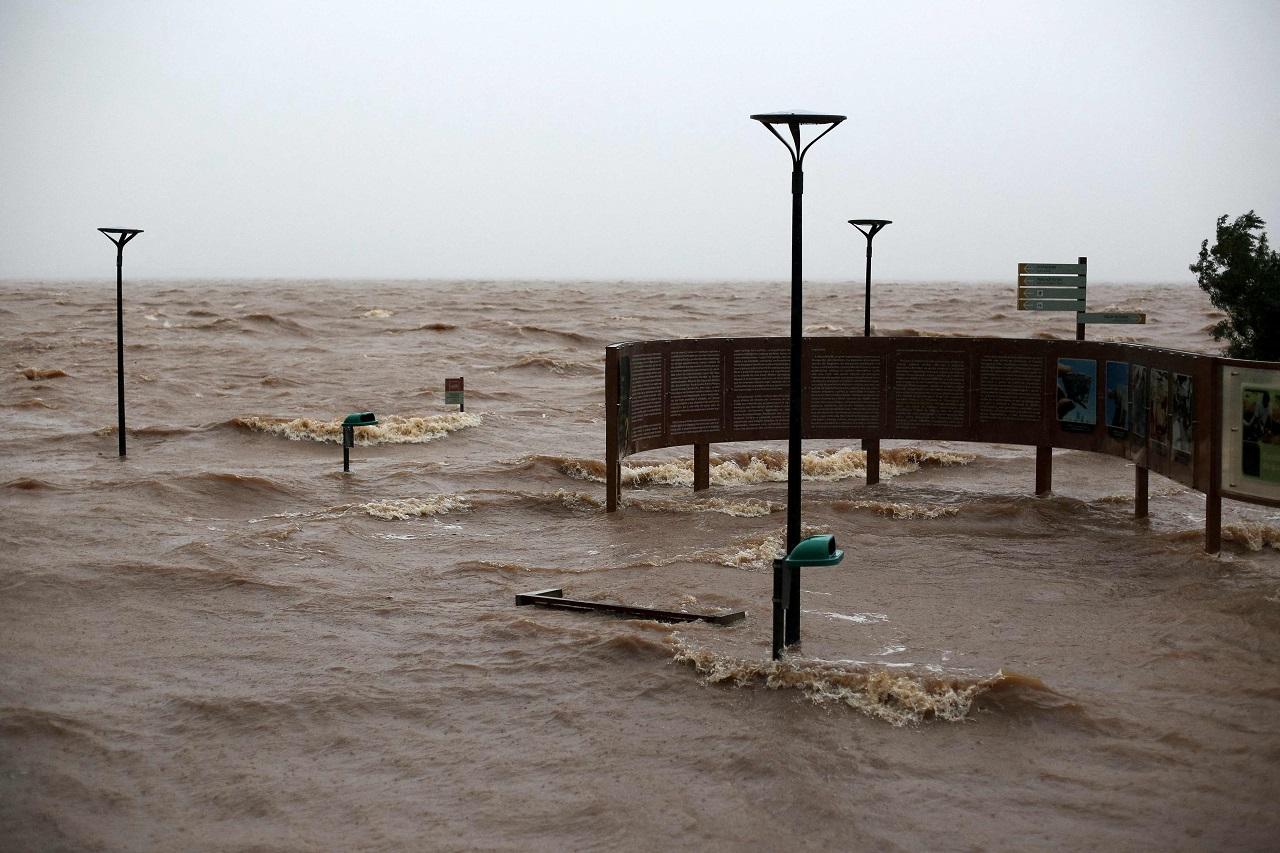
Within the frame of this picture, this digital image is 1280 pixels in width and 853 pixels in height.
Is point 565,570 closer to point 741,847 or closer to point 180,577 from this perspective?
point 180,577

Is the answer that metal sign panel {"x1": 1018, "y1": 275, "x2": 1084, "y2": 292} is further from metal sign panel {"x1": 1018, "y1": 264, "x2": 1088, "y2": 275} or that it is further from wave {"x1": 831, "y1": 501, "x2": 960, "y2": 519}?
wave {"x1": 831, "y1": 501, "x2": 960, "y2": 519}

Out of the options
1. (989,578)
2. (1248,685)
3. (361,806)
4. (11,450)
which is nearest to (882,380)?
(989,578)

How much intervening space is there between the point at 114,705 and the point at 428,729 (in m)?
2.35

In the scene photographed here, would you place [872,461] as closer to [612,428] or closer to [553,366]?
[612,428]

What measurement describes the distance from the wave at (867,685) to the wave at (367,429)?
16436 millimetres

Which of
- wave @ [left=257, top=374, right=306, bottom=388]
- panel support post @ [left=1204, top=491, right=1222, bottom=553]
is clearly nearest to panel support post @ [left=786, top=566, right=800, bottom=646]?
panel support post @ [left=1204, top=491, right=1222, bottom=553]

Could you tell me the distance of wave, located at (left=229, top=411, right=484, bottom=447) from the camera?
2564cm

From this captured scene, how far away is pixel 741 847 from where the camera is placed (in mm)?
7129

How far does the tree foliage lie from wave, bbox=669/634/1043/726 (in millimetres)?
13589

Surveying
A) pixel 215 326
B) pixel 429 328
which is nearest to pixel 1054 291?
pixel 429 328

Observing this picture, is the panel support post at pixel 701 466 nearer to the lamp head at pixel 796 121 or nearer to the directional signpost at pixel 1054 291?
the directional signpost at pixel 1054 291

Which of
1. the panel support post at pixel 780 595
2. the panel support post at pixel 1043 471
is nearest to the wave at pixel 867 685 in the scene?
the panel support post at pixel 780 595

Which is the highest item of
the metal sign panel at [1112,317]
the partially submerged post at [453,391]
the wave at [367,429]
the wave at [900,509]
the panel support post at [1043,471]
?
the metal sign panel at [1112,317]

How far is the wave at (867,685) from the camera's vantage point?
29.9 feet
